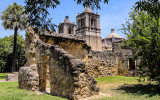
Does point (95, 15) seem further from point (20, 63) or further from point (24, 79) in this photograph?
point (24, 79)

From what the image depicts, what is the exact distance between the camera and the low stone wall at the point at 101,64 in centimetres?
1481

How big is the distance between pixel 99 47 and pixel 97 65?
33.6 m

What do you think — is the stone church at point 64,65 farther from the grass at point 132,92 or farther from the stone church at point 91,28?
the stone church at point 91,28

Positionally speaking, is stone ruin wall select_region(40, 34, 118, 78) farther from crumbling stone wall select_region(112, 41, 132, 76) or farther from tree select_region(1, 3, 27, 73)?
tree select_region(1, 3, 27, 73)

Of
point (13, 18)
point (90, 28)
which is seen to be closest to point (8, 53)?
point (13, 18)

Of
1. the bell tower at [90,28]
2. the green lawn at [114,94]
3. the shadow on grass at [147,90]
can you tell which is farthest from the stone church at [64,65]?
the bell tower at [90,28]

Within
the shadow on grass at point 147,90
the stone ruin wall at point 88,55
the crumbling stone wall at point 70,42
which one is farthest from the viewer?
the stone ruin wall at point 88,55

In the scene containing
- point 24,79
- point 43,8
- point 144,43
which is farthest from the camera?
point 24,79

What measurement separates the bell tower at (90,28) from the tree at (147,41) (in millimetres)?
37876

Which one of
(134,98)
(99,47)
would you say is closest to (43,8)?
(134,98)

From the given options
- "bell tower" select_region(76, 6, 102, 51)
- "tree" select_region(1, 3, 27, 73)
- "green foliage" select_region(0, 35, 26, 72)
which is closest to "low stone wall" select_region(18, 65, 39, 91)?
"tree" select_region(1, 3, 27, 73)

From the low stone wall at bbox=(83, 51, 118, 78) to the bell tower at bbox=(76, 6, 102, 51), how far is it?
98.7 feet

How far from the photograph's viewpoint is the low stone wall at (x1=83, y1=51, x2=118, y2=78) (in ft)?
48.6

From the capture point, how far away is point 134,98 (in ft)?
22.6
